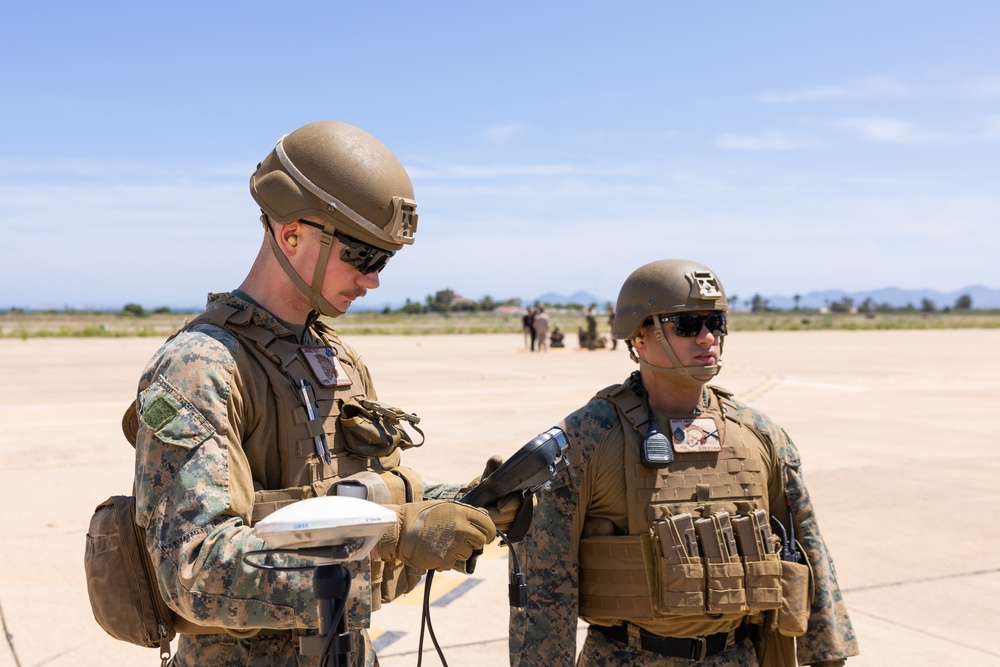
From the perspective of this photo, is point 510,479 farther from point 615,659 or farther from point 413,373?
point 413,373

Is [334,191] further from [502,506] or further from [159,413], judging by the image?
[502,506]

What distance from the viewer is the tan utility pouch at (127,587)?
206 cm

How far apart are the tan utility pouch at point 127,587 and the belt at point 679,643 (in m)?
1.61

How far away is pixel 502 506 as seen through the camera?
8.21 ft

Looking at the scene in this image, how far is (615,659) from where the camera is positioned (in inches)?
123

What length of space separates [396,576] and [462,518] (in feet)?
1.63

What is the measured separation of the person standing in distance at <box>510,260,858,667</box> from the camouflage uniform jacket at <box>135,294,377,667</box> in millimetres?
990

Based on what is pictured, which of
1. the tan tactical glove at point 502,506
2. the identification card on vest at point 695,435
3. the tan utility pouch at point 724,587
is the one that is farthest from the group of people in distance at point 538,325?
the tan tactical glove at point 502,506

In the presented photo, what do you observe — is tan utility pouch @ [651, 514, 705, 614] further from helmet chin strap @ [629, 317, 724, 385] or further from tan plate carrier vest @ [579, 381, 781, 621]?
helmet chin strap @ [629, 317, 724, 385]

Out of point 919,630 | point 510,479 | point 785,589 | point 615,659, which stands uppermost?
point 510,479

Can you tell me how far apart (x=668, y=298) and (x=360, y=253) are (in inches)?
60.7

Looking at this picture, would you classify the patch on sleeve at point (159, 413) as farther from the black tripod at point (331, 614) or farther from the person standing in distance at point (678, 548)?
the person standing in distance at point (678, 548)

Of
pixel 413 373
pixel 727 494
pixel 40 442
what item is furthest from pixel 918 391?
pixel 727 494

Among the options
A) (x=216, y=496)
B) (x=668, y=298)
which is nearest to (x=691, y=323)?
(x=668, y=298)
